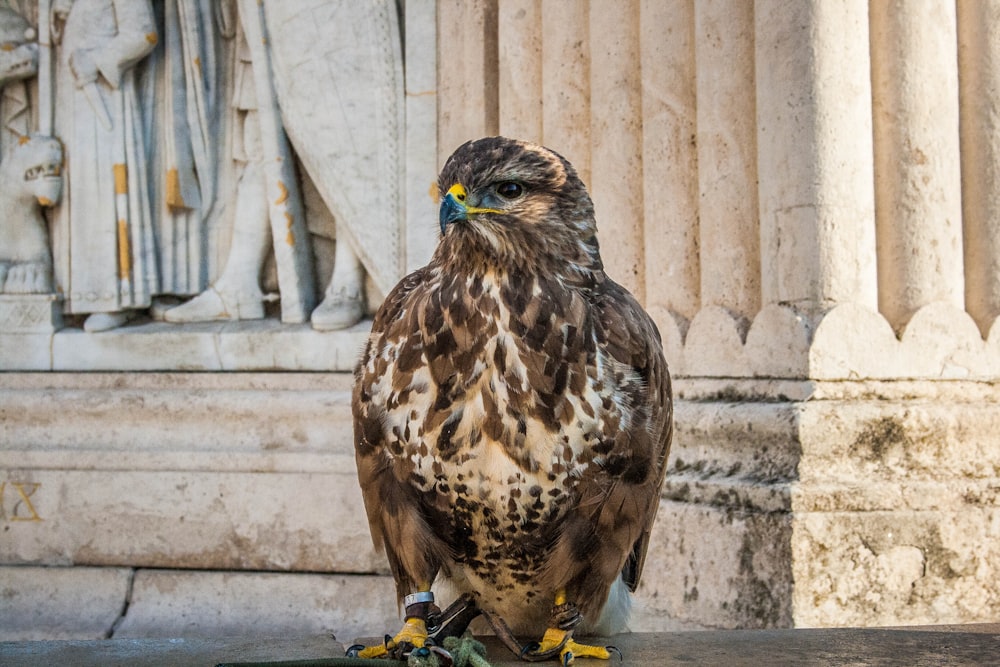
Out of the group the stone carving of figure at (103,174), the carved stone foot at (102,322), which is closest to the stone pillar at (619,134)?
the stone carving of figure at (103,174)

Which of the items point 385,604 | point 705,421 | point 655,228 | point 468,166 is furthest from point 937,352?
point 385,604

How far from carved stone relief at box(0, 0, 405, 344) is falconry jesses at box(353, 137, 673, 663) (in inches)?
83.9

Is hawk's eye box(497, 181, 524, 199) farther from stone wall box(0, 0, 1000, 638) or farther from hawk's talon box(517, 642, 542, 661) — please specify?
stone wall box(0, 0, 1000, 638)

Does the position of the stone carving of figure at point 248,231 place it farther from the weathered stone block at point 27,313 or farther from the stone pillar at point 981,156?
the stone pillar at point 981,156

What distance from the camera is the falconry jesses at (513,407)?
1.80 m

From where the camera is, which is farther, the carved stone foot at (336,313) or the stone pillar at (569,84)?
the carved stone foot at (336,313)

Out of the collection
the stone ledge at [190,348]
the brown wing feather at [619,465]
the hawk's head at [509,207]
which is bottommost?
the brown wing feather at [619,465]

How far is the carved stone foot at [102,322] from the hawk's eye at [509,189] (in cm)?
291

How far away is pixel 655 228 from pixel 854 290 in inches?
27.2

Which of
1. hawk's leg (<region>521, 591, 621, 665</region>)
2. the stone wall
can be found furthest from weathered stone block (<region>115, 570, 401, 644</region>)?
hawk's leg (<region>521, 591, 621, 665</region>)

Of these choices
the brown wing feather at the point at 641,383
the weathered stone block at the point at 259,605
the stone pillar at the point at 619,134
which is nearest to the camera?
the brown wing feather at the point at 641,383

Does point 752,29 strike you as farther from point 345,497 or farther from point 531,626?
point 345,497

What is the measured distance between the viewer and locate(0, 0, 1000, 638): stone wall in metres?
2.78

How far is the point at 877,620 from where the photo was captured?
272 cm
